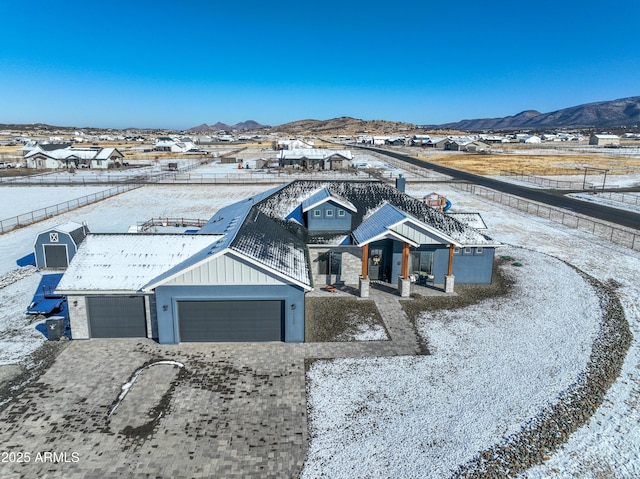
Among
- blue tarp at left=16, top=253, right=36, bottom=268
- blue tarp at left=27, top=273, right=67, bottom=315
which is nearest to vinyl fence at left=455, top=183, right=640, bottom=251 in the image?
blue tarp at left=27, top=273, right=67, bottom=315

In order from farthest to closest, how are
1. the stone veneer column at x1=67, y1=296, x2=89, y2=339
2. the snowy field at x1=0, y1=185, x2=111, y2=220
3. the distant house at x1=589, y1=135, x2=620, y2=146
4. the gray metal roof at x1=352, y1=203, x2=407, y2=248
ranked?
the distant house at x1=589, y1=135, x2=620, y2=146, the snowy field at x1=0, y1=185, x2=111, y2=220, the gray metal roof at x1=352, y1=203, x2=407, y2=248, the stone veneer column at x1=67, y1=296, x2=89, y2=339

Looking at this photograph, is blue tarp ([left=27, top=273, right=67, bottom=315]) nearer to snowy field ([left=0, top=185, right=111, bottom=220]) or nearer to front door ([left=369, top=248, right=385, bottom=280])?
front door ([left=369, top=248, right=385, bottom=280])

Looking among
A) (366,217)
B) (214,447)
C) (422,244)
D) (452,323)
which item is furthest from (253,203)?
(214,447)

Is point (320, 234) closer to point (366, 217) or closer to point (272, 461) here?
point (366, 217)

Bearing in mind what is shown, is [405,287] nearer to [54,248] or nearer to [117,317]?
[117,317]

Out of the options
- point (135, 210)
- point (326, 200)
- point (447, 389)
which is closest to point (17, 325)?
point (326, 200)

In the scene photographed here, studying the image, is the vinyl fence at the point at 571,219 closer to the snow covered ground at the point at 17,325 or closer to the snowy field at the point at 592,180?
the snowy field at the point at 592,180
